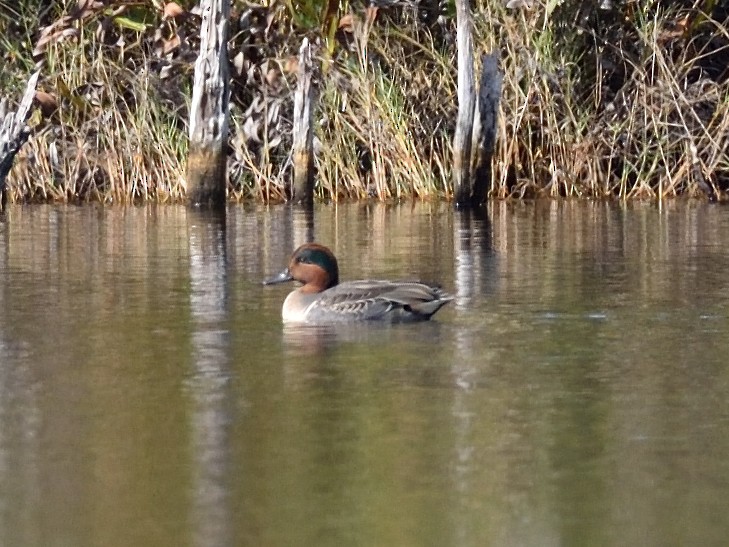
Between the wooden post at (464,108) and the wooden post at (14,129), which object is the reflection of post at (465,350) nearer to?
the wooden post at (464,108)

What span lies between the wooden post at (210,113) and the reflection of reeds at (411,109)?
116 centimetres

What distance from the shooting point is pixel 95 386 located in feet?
25.5

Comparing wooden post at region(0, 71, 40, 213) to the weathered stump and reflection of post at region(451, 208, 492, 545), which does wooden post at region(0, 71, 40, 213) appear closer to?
reflection of post at region(451, 208, 492, 545)

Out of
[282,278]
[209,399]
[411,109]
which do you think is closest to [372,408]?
[209,399]

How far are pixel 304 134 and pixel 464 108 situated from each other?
5.55 ft

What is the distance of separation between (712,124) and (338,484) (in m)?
13.4

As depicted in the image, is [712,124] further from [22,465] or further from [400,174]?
[22,465]

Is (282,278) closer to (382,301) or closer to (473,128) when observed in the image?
(382,301)

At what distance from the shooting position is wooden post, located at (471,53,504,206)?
58.1 feet

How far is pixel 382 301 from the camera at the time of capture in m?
9.49

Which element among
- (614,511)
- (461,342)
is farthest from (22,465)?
(461,342)

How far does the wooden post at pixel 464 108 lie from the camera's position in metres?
17.4

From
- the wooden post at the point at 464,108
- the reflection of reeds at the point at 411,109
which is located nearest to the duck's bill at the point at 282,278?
the wooden post at the point at 464,108

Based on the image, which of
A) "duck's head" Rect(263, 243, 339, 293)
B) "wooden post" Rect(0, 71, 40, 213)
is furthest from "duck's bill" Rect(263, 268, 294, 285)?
"wooden post" Rect(0, 71, 40, 213)
